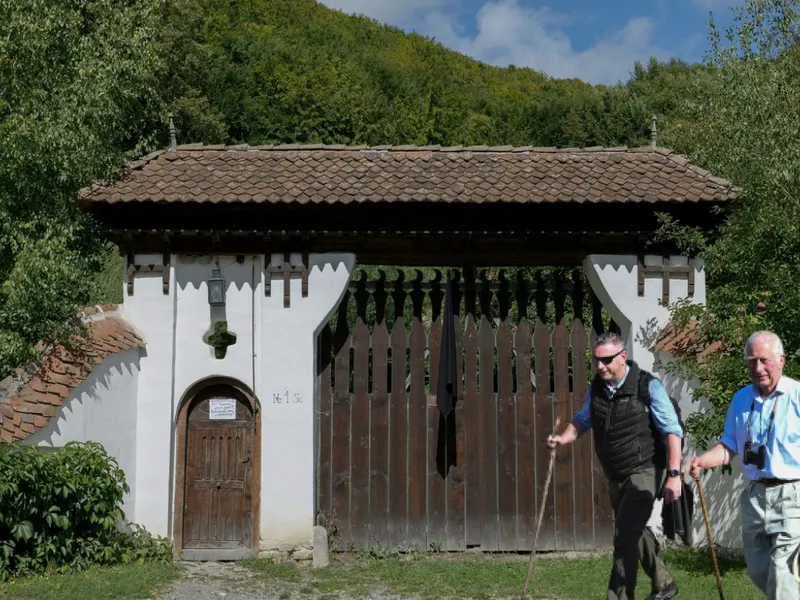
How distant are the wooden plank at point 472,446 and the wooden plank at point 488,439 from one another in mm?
46

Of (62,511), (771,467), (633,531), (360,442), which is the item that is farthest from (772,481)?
(62,511)

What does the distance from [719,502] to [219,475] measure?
5.21m

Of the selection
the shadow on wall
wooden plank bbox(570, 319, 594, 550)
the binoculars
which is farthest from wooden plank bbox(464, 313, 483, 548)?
the binoculars

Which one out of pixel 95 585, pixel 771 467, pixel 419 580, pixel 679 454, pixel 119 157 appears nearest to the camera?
pixel 771 467

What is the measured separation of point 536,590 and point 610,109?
2919cm

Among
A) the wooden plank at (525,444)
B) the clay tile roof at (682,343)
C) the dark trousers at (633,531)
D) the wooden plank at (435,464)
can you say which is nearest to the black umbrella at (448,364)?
the wooden plank at (435,464)

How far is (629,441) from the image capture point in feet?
18.1

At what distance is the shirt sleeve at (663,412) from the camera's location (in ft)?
17.7

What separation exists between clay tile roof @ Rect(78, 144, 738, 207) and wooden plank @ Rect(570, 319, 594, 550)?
1.70 meters

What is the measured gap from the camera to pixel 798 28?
42.5 ft

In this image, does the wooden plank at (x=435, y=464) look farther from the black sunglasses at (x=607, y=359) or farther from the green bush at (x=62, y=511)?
the black sunglasses at (x=607, y=359)

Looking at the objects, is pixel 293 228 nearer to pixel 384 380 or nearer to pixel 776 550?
pixel 384 380

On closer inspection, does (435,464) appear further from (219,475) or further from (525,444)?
Answer: (219,475)

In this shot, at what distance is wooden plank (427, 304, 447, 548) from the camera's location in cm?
954
